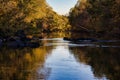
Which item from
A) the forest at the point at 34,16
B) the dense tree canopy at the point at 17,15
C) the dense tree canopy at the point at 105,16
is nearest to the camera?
the dense tree canopy at the point at 17,15

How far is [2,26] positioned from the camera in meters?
81.3

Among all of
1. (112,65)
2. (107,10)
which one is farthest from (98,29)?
(112,65)

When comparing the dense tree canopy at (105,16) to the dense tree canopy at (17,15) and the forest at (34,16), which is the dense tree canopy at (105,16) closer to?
the forest at (34,16)

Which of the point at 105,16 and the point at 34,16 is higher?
the point at 105,16

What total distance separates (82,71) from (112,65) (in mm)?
6177

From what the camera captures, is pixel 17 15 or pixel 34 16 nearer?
pixel 17 15

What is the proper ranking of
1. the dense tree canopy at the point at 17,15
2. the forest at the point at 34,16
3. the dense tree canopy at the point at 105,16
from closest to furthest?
the dense tree canopy at the point at 17,15
the forest at the point at 34,16
the dense tree canopy at the point at 105,16

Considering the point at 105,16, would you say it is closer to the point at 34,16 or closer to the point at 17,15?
the point at 34,16

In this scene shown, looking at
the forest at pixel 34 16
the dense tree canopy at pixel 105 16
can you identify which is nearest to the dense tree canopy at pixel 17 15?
the forest at pixel 34 16

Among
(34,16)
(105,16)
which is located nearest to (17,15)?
(34,16)

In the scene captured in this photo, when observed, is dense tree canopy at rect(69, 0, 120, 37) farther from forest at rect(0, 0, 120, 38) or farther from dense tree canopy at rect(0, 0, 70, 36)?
dense tree canopy at rect(0, 0, 70, 36)

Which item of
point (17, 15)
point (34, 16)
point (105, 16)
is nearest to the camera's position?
point (17, 15)

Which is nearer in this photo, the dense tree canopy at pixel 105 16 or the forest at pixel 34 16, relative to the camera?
the forest at pixel 34 16

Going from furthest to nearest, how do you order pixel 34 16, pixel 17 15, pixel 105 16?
1. pixel 105 16
2. pixel 34 16
3. pixel 17 15
